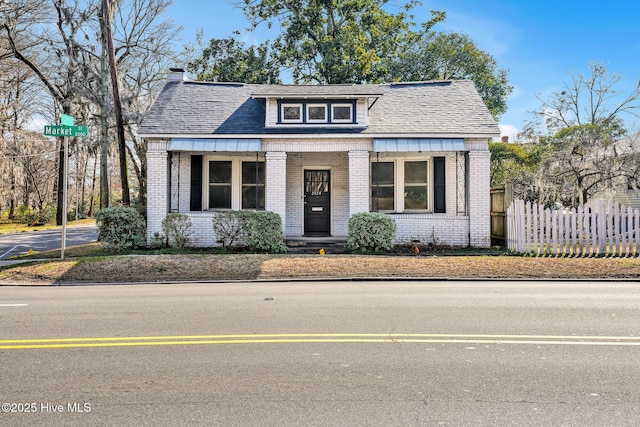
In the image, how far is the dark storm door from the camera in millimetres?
17000

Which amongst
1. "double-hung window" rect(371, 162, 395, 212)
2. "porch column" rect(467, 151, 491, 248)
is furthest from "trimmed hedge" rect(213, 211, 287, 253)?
"porch column" rect(467, 151, 491, 248)

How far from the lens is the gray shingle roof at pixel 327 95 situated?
15117 mm

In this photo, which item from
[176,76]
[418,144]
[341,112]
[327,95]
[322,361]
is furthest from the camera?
[176,76]

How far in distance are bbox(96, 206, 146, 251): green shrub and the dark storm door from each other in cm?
586

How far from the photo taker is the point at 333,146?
15.3m

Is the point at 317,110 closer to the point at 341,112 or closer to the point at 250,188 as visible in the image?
the point at 341,112

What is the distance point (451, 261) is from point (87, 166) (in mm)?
37486

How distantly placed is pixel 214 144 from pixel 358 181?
16.0 ft

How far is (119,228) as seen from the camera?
14.4 metres

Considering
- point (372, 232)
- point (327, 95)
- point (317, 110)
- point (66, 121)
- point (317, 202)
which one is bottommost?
point (372, 232)

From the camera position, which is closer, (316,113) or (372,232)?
(372,232)

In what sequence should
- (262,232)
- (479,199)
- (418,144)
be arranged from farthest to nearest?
1. (479,199)
2. (418,144)
3. (262,232)

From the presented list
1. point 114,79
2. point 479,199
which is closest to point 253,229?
point 479,199

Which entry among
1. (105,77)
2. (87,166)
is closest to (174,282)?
(105,77)
